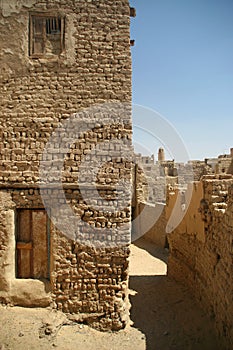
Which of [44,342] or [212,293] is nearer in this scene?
[44,342]

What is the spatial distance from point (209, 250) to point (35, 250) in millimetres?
3765

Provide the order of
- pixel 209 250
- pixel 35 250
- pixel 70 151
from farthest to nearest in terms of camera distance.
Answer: pixel 209 250
pixel 35 250
pixel 70 151

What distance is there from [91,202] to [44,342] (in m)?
2.66

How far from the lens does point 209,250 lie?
19.0 feet

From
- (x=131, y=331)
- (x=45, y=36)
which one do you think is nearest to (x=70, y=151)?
(x=45, y=36)

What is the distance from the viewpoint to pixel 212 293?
536cm

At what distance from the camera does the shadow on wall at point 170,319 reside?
518 centimetres

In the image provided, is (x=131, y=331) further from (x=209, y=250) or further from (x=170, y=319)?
(x=209, y=250)

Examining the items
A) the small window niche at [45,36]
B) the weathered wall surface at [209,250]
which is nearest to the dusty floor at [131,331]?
the weathered wall surface at [209,250]

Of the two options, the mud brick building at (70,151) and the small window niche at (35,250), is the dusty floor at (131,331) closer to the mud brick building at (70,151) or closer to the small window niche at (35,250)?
the mud brick building at (70,151)

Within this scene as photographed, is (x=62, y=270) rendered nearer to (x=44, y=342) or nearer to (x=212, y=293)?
(x=44, y=342)

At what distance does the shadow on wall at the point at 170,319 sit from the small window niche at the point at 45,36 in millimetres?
6204

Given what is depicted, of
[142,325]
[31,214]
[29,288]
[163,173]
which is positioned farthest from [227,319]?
[163,173]

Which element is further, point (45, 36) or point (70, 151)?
point (45, 36)
